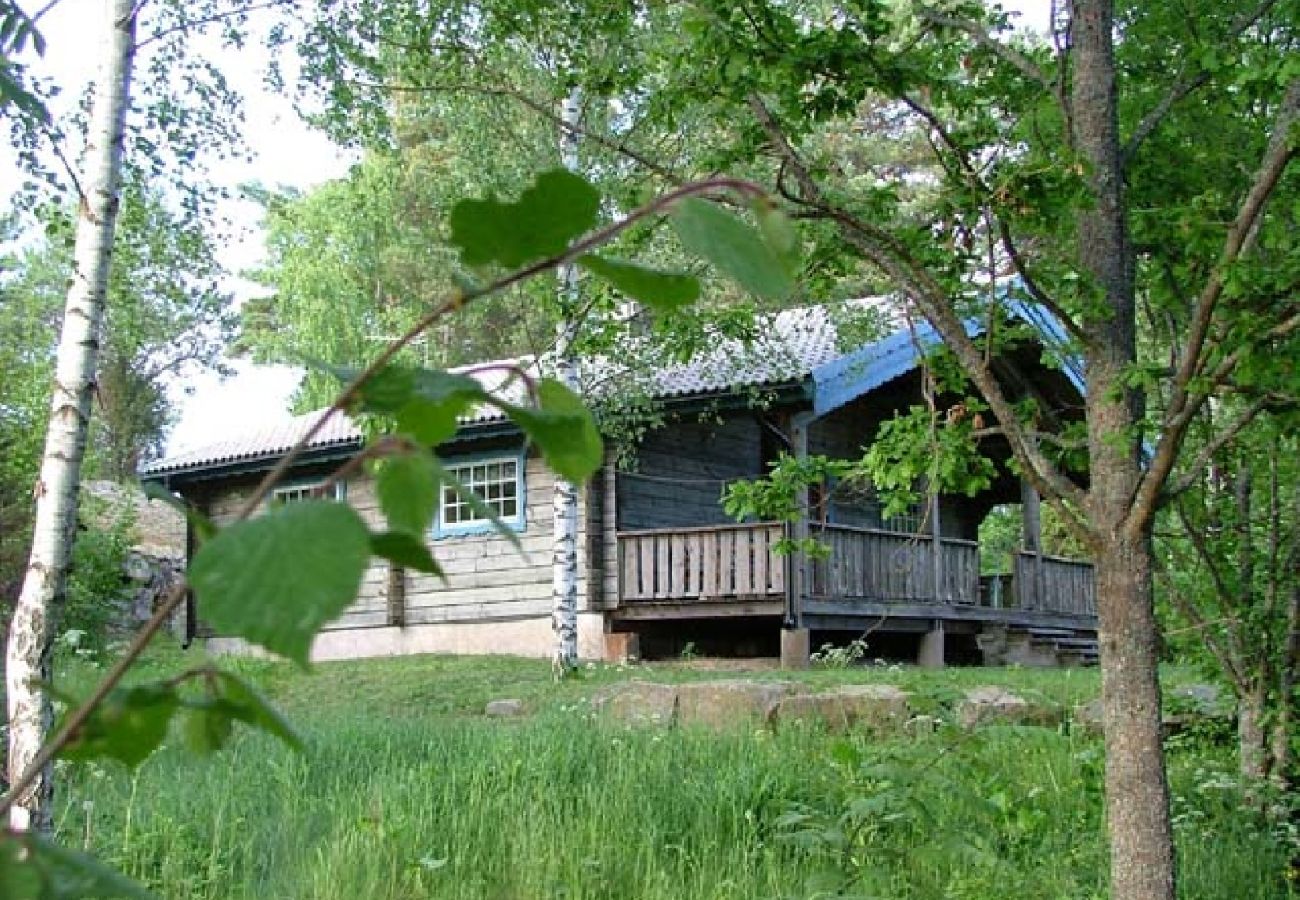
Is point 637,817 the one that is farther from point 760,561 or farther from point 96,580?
point 96,580

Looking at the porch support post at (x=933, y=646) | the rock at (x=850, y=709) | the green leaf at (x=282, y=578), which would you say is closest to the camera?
the green leaf at (x=282, y=578)

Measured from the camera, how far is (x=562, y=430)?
603 millimetres

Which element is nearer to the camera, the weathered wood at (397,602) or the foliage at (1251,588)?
the foliage at (1251,588)

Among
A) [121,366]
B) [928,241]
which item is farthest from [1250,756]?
[121,366]

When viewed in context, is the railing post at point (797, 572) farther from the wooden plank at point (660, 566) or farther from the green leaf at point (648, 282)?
the green leaf at point (648, 282)

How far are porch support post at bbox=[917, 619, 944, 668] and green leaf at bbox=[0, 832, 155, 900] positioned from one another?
1602 centimetres

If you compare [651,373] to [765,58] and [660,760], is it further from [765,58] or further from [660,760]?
[765,58]

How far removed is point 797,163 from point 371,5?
240 inches

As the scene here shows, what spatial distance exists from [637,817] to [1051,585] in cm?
1425

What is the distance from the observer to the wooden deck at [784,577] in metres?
14.4

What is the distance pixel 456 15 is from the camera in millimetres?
8461

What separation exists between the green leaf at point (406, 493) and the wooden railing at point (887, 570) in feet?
44.3

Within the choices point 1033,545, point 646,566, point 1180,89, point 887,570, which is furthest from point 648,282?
point 1033,545

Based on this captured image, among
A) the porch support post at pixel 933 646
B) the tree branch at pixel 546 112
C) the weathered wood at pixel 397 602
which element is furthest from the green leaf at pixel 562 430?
the weathered wood at pixel 397 602
